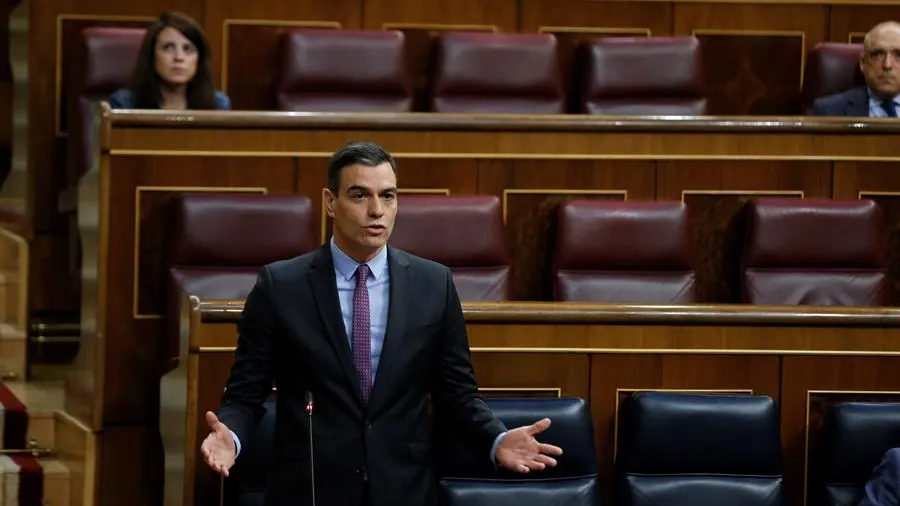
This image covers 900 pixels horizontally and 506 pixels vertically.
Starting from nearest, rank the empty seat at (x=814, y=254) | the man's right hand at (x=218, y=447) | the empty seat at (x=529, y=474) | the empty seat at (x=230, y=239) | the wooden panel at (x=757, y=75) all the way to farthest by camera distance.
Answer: the man's right hand at (x=218, y=447) < the empty seat at (x=529, y=474) < the empty seat at (x=230, y=239) < the empty seat at (x=814, y=254) < the wooden panel at (x=757, y=75)

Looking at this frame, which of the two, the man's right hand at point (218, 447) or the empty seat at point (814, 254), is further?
the empty seat at point (814, 254)

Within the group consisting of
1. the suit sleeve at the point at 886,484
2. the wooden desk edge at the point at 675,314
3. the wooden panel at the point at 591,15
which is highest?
the wooden panel at the point at 591,15

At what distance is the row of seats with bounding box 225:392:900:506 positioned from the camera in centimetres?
95

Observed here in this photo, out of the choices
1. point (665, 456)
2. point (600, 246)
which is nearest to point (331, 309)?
point (665, 456)

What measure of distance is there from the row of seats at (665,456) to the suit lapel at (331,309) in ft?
0.44

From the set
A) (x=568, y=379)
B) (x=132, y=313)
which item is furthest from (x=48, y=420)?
(x=568, y=379)

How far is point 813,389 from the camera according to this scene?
3.42ft

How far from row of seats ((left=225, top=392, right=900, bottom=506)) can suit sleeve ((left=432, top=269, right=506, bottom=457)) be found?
0.09 m

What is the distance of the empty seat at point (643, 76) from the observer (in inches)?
62.2

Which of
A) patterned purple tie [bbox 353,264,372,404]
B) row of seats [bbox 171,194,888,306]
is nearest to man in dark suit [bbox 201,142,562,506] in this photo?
patterned purple tie [bbox 353,264,372,404]

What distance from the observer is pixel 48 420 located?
1.26m

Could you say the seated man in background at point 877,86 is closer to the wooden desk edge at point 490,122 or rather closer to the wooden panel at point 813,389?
the wooden desk edge at point 490,122

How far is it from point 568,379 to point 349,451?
0.24 m

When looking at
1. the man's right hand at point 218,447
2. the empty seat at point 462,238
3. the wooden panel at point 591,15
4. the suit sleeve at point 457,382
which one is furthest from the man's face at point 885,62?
the man's right hand at point 218,447
